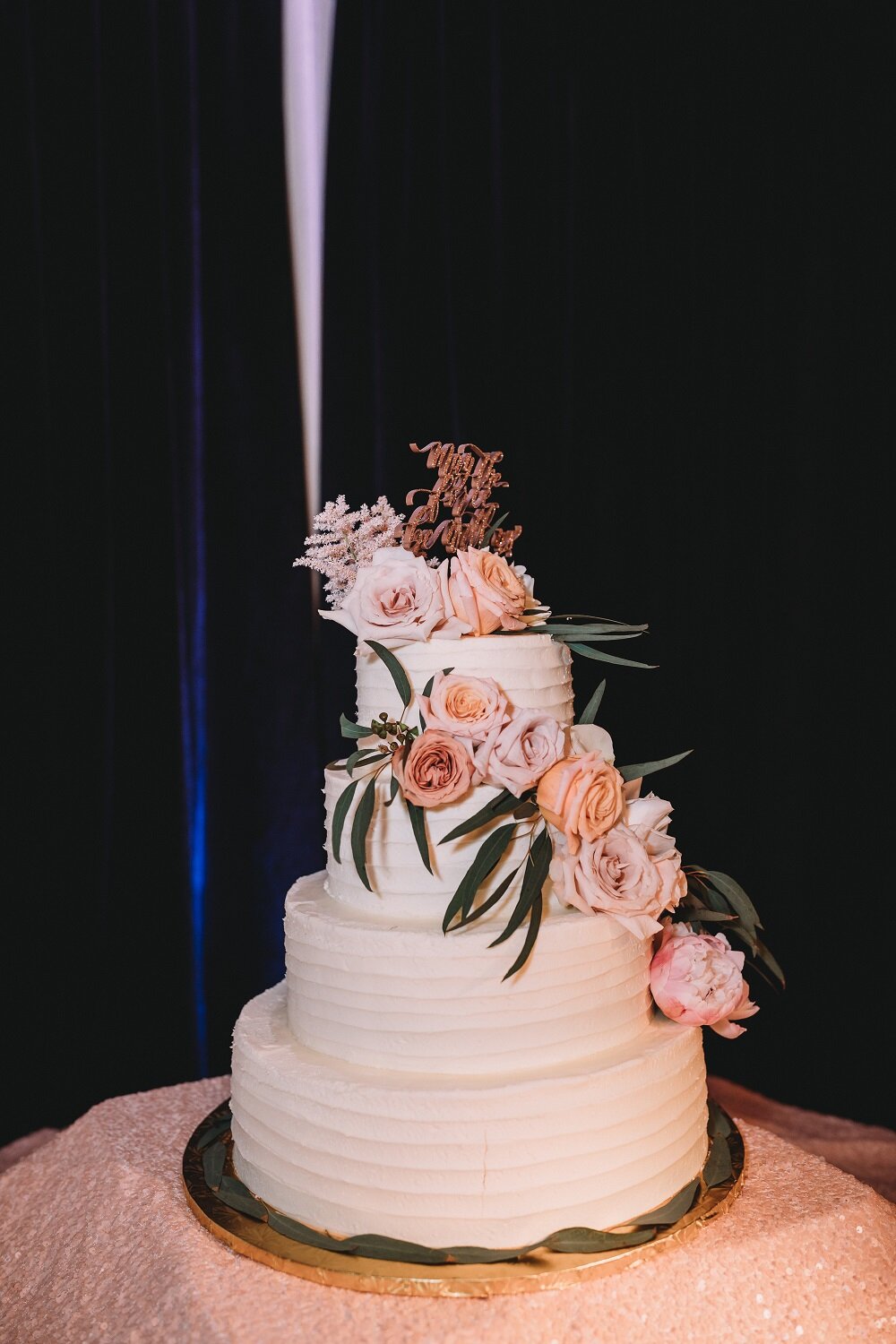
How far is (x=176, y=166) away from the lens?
2.83 m

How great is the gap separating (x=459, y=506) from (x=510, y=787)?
0.51 metres

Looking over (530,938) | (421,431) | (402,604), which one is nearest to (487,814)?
(530,938)

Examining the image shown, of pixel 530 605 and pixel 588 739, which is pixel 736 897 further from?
pixel 530 605

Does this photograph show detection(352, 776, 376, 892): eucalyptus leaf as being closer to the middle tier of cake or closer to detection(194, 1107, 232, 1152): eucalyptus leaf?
the middle tier of cake

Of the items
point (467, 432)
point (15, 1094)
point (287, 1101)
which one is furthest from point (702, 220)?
point (15, 1094)

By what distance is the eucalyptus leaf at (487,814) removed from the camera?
1497 mm

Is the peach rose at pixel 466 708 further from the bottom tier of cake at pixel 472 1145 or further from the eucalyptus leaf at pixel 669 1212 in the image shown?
the eucalyptus leaf at pixel 669 1212

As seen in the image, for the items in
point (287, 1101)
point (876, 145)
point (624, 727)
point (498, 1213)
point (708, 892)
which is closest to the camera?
point (498, 1213)

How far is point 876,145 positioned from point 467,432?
1167 mm

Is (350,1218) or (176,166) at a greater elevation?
(176,166)

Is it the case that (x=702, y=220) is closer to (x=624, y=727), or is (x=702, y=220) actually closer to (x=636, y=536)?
(x=636, y=536)

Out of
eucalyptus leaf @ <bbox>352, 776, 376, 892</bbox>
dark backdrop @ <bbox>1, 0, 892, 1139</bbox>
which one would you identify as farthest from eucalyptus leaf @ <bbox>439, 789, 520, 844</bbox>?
dark backdrop @ <bbox>1, 0, 892, 1139</bbox>

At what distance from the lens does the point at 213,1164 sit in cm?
172

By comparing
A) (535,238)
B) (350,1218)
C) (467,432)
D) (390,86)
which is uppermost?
(390,86)
